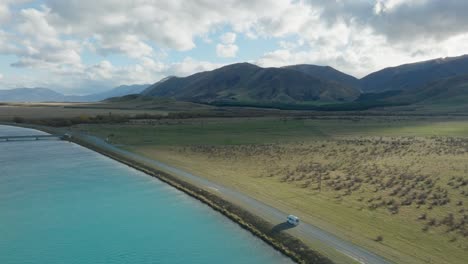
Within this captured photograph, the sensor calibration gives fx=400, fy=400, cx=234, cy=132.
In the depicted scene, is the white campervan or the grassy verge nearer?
the grassy verge

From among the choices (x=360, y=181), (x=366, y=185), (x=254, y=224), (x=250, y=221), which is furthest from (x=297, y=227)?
(x=360, y=181)

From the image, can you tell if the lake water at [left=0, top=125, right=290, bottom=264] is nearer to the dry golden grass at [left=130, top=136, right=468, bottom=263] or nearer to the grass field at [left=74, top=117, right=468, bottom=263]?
the grass field at [left=74, top=117, right=468, bottom=263]

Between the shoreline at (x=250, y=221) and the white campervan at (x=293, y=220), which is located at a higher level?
the white campervan at (x=293, y=220)

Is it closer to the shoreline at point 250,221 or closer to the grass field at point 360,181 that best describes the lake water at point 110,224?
the shoreline at point 250,221

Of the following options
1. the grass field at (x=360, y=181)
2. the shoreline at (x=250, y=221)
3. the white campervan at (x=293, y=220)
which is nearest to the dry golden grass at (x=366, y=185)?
the grass field at (x=360, y=181)

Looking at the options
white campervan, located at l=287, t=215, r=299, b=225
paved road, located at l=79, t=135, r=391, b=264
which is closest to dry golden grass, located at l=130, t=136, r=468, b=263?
paved road, located at l=79, t=135, r=391, b=264

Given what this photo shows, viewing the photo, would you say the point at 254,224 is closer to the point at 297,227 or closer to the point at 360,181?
the point at 297,227

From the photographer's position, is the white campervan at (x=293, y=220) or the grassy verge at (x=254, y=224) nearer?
the grassy verge at (x=254, y=224)
